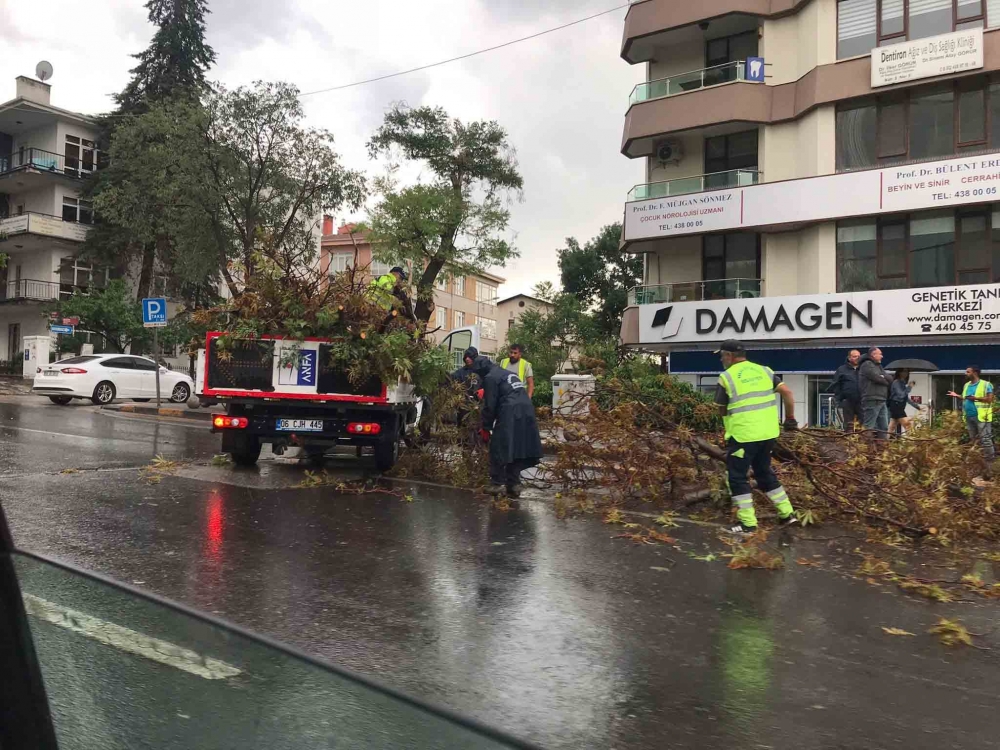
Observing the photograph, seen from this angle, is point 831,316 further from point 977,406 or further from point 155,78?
point 155,78

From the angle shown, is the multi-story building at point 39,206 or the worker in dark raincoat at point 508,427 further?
the multi-story building at point 39,206

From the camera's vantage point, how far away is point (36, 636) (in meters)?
1.21

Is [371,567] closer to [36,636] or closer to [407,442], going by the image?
[36,636]

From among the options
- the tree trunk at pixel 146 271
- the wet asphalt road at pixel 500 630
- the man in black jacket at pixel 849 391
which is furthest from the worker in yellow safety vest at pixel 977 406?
the tree trunk at pixel 146 271

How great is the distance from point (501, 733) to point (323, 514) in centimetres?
649

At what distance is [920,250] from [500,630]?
837 inches

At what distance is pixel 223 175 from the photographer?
78.3 ft

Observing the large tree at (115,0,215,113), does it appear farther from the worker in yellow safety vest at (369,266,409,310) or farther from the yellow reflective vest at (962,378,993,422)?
the yellow reflective vest at (962,378,993,422)

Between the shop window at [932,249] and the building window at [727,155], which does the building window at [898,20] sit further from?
the shop window at [932,249]

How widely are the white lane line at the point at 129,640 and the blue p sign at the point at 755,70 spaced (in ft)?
82.5

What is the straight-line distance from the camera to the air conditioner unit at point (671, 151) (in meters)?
25.5

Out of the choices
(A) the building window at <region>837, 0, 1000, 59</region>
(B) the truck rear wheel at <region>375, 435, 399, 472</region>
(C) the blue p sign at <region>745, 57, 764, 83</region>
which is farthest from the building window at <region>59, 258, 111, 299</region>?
(B) the truck rear wheel at <region>375, 435, 399, 472</region>

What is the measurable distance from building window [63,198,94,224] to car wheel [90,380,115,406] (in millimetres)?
23782

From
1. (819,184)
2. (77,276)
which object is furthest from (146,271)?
(819,184)
